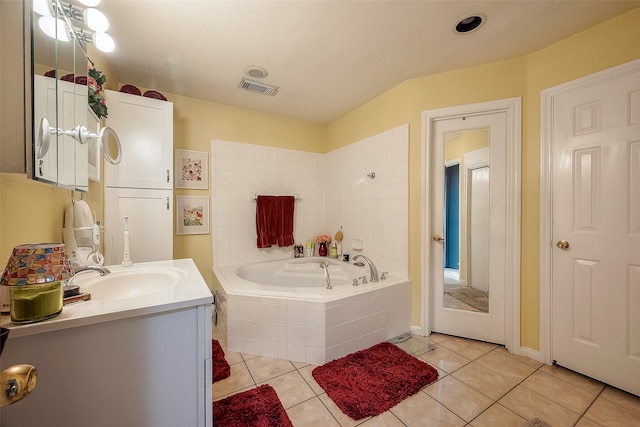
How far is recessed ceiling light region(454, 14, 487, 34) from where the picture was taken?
153 centimetres

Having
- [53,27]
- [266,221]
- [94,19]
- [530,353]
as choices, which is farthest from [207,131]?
[530,353]

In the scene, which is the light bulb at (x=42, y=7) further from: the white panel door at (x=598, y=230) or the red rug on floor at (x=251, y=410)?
the white panel door at (x=598, y=230)

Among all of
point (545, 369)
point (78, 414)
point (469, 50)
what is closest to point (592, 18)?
point (469, 50)

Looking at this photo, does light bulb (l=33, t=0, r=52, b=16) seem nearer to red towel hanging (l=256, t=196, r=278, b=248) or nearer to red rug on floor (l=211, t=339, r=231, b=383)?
red rug on floor (l=211, t=339, r=231, b=383)

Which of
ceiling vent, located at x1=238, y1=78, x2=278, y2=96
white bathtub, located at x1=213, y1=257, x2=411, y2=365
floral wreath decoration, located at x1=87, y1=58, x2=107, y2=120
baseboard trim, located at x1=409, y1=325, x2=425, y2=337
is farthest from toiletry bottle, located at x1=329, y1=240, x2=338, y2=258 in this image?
floral wreath decoration, located at x1=87, y1=58, x2=107, y2=120

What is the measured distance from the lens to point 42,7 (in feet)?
2.98

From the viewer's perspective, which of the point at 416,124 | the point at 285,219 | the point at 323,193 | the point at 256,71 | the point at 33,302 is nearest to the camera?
the point at 33,302

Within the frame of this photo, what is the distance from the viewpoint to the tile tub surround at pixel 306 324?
1787 millimetres

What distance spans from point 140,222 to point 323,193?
2.13 m

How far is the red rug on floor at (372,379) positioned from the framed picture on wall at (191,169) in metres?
2.15

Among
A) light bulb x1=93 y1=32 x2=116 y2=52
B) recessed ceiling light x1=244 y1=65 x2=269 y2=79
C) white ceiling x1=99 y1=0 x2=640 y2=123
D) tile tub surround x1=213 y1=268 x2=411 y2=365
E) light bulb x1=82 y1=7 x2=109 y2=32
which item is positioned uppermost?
recessed ceiling light x1=244 y1=65 x2=269 y2=79

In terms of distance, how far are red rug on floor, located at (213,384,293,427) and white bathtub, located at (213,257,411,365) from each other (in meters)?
0.39

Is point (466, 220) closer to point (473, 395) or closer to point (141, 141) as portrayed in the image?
point (473, 395)

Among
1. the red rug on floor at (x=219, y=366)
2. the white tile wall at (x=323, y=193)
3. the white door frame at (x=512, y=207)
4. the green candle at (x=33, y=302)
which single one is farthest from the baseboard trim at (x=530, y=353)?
the green candle at (x=33, y=302)
